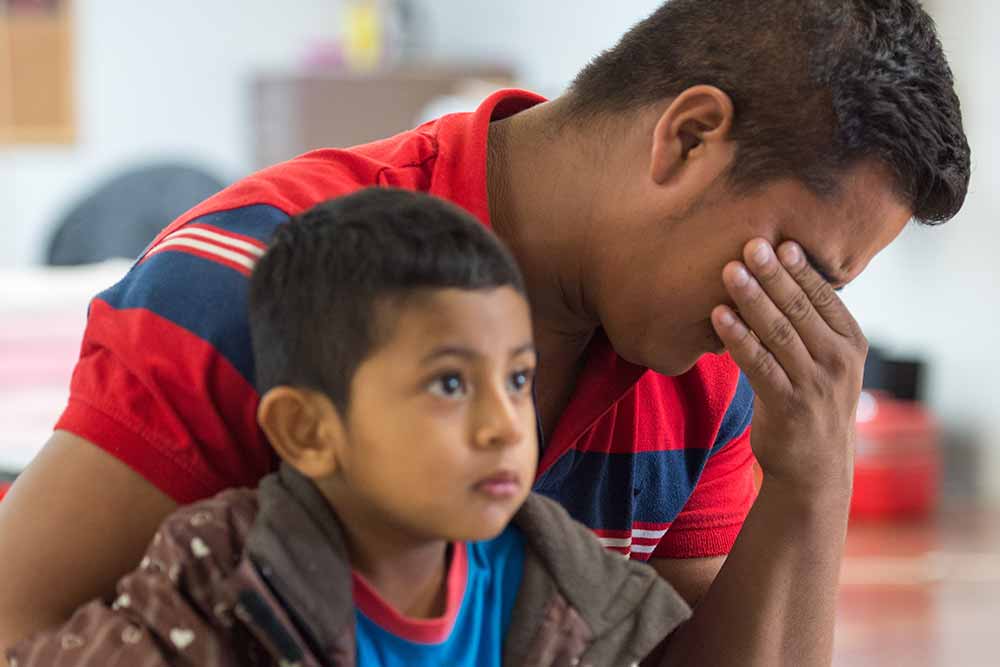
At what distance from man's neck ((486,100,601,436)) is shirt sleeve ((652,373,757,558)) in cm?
19

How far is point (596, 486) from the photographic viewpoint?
131 centimetres

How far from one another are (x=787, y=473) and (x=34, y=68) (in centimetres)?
582

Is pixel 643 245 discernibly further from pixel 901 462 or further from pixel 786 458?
pixel 901 462

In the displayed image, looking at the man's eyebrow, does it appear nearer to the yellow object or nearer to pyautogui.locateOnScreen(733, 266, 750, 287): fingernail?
pyautogui.locateOnScreen(733, 266, 750, 287): fingernail

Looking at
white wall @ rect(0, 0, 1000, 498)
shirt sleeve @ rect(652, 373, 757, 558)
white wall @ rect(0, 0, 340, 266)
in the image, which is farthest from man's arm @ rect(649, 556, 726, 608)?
white wall @ rect(0, 0, 340, 266)

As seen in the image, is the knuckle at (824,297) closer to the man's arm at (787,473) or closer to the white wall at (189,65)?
the man's arm at (787,473)

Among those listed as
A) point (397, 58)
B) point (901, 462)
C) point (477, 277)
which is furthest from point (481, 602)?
point (397, 58)

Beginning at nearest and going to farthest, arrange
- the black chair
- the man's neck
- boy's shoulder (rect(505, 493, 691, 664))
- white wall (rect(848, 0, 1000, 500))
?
boy's shoulder (rect(505, 493, 691, 664)) < the man's neck < white wall (rect(848, 0, 1000, 500)) < the black chair

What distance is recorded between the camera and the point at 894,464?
3.50 meters

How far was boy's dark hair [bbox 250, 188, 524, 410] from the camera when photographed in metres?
0.87

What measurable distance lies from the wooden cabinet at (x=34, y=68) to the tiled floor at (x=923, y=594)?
438 centimetres

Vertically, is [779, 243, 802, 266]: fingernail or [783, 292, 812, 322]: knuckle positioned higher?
[779, 243, 802, 266]: fingernail

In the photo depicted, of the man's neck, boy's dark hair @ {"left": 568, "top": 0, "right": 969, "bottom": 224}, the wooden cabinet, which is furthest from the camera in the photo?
the wooden cabinet

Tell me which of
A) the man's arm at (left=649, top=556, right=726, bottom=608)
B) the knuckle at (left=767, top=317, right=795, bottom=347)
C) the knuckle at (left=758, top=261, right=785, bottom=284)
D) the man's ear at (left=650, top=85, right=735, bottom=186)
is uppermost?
the man's ear at (left=650, top=85, right=735, bottom=186)
